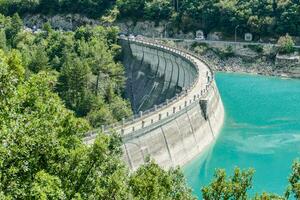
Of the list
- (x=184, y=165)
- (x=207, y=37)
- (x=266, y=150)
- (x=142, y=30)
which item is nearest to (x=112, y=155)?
(x=184, y=165)

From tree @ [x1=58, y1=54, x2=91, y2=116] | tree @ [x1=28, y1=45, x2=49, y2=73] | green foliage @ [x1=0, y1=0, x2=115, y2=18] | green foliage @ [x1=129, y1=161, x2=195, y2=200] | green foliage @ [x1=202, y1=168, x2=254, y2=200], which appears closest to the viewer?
green foliage @ [x1=129, y1=161, x2=195, y2=200]

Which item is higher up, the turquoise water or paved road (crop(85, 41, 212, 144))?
paved road (crop(85, 41, 212, 144))

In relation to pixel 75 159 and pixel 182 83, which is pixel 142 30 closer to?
pixel 182 83

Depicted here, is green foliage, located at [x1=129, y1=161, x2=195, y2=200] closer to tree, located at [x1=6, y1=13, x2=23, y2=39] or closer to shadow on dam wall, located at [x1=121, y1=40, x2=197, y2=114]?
shadow on dam wall, located at [x1=121, y1=40, x2=197, y2=114]

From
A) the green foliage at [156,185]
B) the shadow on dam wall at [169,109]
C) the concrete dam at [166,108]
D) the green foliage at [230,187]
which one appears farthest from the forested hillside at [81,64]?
the green foliage at [230,187]

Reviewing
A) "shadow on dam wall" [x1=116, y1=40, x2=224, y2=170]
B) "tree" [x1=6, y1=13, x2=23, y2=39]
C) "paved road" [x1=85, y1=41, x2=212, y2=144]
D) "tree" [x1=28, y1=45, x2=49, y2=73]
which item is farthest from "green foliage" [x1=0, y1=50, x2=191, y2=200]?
"tree" [x1=6, y1=13, x2=23, y2=39]

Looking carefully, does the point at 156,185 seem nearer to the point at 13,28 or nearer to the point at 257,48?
the point at 257,48

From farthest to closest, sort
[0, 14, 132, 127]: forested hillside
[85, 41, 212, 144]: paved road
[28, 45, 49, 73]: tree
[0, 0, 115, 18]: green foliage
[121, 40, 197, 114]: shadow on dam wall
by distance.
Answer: [0, 0, 115, 18]: green foliage, [28, 45, 49, 73]: tree, [121, 40, 197, 114]: shadow on dam wall, [0, 14, 132, 127]: forested hillside, [85, 41, 212, 144]: paved road
